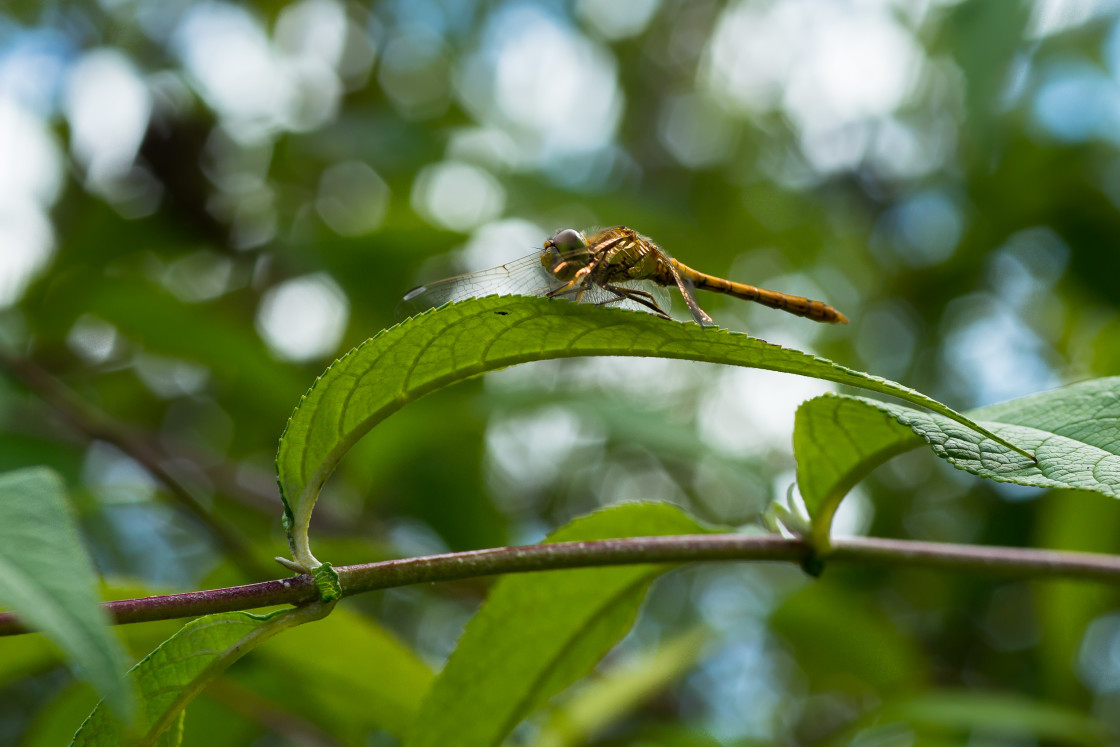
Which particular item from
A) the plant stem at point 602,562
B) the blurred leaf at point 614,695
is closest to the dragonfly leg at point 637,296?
the plant stem at point 602,562

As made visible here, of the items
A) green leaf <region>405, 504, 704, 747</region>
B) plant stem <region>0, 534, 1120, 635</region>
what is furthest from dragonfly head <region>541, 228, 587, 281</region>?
plant stem <region>0, 534, 1120, 635</region>

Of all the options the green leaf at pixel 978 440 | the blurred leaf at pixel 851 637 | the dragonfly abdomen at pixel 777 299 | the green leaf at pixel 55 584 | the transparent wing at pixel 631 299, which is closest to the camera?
the green leaf at pixel 55 584

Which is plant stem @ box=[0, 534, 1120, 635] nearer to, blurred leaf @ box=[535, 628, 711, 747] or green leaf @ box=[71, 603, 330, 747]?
green leaf @ box=[71, 603, 330, 747]

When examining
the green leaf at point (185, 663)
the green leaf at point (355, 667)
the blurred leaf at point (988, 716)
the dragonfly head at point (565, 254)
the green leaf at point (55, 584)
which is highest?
the green leaf at point (55, 584)

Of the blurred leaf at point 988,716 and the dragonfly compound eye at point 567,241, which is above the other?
the dragonfly compound eye at point 567,241

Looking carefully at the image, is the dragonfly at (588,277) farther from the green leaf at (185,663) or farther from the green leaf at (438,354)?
the green leaf at (185,663)

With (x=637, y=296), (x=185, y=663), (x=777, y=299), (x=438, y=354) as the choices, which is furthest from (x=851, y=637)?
(x=185, y=663)
